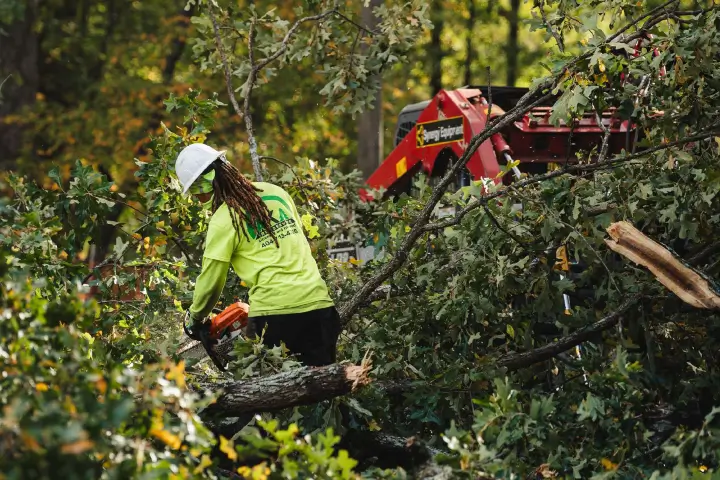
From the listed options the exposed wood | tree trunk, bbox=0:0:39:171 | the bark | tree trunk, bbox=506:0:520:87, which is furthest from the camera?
tree trunk, bbox=506:0:520:87

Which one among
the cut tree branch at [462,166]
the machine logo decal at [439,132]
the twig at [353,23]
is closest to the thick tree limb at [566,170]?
the cut tree branch at [462,166]

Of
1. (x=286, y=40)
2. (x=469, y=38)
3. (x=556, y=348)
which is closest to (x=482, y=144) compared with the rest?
(x=286, y=40)

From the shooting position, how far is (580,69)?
18.0 ft

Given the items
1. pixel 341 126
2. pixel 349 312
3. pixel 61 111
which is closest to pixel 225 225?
pixel 349 312

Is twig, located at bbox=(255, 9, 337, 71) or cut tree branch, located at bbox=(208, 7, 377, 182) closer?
cut tree branch, located at bbox=(208, 7, 377, 182)

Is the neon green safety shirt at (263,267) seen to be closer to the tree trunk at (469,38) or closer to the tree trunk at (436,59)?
the tree trunk at (436,59)

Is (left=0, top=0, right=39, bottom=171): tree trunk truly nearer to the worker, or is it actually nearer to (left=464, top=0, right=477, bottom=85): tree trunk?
(left=464, top=0, right=477, bottom=85): tree trunk

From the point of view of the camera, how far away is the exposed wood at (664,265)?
5.05 metres

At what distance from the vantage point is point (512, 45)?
2642 cm

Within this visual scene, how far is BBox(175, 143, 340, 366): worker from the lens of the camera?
5328 mm

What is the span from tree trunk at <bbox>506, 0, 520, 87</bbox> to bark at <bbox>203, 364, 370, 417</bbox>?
21.8m

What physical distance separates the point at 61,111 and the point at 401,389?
50.5ft

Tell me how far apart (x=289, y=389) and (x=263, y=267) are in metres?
0.81

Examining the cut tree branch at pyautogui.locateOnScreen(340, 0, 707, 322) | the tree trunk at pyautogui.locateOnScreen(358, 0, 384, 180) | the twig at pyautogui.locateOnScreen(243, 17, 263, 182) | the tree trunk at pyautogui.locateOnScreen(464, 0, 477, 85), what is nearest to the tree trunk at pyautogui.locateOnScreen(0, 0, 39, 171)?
the tree trunk at pyautogui.locateOnScreen(358, 0, 384, 180)
